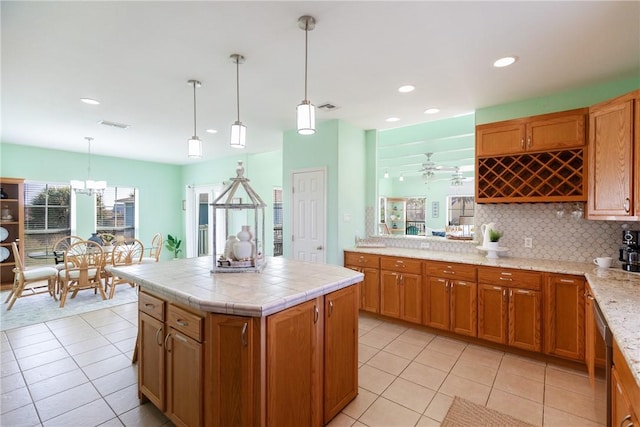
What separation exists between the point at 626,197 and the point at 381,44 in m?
2.24

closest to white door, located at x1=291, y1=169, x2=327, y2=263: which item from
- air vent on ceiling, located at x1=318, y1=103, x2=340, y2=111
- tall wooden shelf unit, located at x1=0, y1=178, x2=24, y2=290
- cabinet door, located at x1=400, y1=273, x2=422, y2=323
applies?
air vent on ceiling, located at x1=318, y1=103, x2=340, y2=111

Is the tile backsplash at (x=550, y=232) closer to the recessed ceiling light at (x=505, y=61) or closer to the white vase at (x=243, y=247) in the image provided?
the recessed ceiling light at (x=505, y=61)

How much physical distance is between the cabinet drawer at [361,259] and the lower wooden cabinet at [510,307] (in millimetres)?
1212

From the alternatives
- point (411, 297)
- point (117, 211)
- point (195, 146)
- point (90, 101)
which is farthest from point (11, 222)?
point (411, 297)

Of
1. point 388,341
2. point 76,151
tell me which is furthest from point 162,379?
point 76,151

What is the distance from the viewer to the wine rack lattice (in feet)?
9.55

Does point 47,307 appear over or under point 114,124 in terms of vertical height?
under

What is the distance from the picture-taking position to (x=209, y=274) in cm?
222

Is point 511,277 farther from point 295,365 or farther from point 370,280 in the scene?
point 295,365

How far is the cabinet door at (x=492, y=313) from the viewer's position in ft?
9.80

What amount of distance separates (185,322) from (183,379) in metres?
0.36

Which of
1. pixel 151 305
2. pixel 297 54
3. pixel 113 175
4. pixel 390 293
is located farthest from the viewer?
pixel 113 175

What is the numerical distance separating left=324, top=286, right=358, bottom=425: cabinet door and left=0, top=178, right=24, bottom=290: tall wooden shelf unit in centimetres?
613

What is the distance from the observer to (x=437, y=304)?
3395mm
